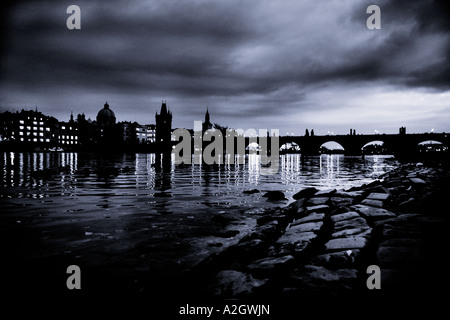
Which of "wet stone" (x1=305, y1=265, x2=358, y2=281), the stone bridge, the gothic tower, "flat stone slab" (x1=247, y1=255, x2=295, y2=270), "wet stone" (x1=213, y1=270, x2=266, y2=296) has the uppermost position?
the gothic tower

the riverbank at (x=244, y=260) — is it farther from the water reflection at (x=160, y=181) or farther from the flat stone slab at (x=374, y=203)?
the water reflection at (x=160, y=181)

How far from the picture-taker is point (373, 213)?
6.93m

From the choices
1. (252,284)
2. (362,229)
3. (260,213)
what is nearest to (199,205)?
(260,213)

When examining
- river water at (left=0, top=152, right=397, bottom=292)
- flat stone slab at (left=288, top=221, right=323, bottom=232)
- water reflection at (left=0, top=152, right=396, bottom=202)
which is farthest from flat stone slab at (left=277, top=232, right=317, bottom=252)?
water reflection at (left=0, top=152, right=396, bottom=202)

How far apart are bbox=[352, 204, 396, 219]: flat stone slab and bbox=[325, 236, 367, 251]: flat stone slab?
6.38 feet

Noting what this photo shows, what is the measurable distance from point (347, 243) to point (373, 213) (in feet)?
8.28

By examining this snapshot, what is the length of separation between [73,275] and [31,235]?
300 centimetres

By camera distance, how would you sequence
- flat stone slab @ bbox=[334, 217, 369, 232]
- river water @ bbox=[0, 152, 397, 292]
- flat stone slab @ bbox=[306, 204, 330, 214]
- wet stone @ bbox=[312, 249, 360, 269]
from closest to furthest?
wet stone @ bbox=[312, 249, 360, 269]
river water @ bbox=[0, 152, 397, 292]
flat stone slab @ bbox=[334, 217, 369, 232]
flat stone slab @ bbox=[306, 204, 330, 214]

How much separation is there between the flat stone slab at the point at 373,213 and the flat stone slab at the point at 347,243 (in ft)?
6.38

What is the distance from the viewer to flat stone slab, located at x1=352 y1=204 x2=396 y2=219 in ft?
22.0

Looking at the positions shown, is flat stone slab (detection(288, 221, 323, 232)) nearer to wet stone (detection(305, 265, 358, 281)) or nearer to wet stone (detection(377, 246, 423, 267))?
wet stone (detection(377, 246, 423, 267))

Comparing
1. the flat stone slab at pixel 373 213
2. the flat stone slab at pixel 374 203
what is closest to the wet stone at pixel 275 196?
the flat stone slab at pixel 374 203

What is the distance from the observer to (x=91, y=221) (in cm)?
805

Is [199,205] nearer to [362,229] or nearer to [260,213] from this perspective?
[260,213]
